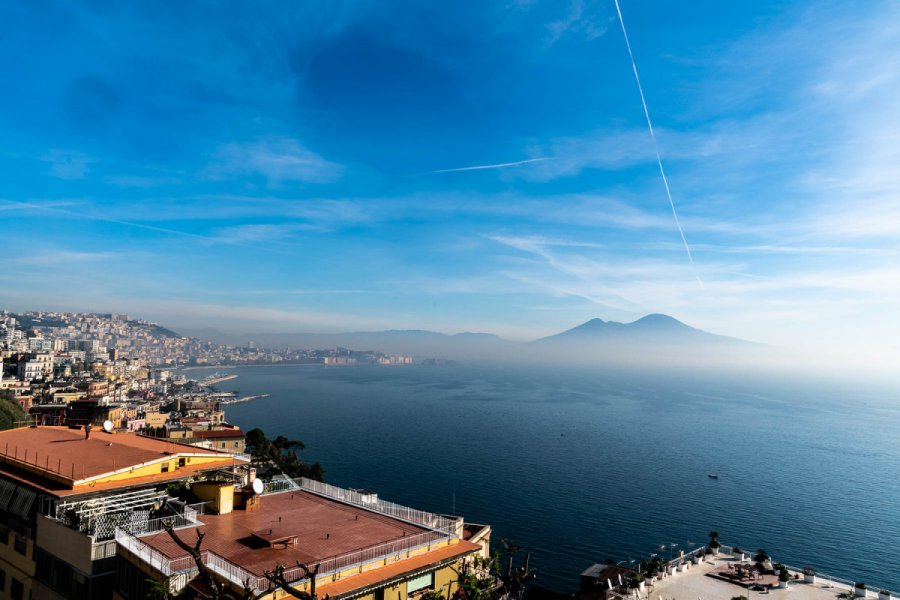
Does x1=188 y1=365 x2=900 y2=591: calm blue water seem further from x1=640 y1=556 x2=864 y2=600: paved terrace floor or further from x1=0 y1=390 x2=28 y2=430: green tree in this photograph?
x1=0 y1=390 x2=28 y2=430: green tree

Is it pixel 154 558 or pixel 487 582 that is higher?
pixel 154 558

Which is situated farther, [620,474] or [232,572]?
[620,474]

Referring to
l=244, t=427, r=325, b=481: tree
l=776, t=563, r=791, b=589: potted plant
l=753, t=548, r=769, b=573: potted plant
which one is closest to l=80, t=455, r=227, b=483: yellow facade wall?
l=776, t=563, r=791, b=589: potted plant

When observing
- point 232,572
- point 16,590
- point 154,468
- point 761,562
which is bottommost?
point 761,562

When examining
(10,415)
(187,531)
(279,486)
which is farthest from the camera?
(10,415)

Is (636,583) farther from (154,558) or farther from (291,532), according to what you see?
(154,558)

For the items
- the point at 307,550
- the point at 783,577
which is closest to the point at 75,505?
the point at 307,550
